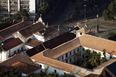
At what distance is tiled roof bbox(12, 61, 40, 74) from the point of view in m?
97.4

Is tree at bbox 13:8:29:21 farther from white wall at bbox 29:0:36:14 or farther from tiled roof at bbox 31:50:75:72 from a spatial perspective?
tiled roof at bbox 31:50:75:72

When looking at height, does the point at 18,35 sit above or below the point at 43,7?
below

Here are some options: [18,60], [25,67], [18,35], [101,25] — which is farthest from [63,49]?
[101,25]

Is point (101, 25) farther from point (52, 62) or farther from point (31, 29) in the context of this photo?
point (52, 62)

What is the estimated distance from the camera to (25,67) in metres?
98.6

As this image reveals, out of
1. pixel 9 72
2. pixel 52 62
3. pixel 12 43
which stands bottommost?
pixel 9 72

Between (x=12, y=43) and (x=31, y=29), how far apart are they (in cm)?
910

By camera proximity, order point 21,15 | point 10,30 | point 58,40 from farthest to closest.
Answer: point 21,15, point 10,30, point 58,40

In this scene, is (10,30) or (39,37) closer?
(39,37)

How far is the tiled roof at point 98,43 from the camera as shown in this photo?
110m

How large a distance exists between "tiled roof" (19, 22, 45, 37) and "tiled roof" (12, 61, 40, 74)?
71.1ft

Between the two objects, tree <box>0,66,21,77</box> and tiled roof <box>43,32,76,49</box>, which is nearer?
tree <box>0,66,21,77</box>

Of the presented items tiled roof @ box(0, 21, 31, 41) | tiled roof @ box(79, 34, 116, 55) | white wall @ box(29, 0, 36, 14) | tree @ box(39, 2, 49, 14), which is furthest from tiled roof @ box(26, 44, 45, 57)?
white wall @ box(29, 0, 36, 14)

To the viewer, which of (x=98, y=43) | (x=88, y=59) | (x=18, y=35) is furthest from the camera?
(x=18, y=35)
